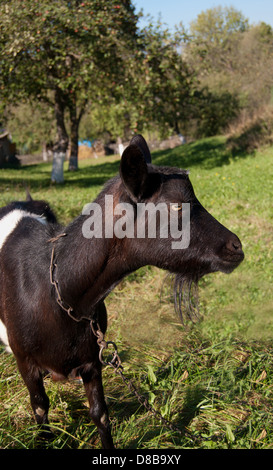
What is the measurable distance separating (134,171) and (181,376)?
2.38 meters

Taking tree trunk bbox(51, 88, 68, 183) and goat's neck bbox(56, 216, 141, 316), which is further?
tree trunk bbox(51, 88, 68, 183)

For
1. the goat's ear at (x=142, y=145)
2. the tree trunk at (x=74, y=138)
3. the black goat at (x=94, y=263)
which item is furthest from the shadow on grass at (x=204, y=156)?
the black goat at (x=94, y=263)

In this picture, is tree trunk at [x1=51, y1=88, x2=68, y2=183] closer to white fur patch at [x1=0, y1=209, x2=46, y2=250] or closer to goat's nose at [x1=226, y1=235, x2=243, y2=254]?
white fur patch at [x1=0, y1=209, x2=46, y2=250]

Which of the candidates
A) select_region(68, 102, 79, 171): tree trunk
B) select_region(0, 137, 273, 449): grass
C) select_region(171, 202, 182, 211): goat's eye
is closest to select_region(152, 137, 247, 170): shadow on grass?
select_region(68, 102, 79, 171): tree trunk

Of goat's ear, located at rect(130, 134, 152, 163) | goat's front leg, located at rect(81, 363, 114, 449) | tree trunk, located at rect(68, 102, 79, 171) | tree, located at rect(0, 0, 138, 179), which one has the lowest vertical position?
goat's front leg, located at rect(81, 363, 114, 449)

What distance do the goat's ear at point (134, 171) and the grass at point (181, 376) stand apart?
182 centimetres

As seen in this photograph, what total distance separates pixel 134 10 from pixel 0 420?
15.1 m

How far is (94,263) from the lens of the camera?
254cm

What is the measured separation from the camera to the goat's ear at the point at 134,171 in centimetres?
221

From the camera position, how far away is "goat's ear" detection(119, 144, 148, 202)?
2.21 m

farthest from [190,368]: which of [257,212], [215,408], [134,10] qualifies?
[134,10]

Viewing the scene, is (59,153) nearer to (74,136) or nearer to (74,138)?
(74,138)

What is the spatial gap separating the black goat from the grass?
452mm

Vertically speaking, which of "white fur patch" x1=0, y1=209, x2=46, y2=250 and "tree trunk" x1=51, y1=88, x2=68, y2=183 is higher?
"tree trunk" x1=51, y1=88, x2=68, y2=183
